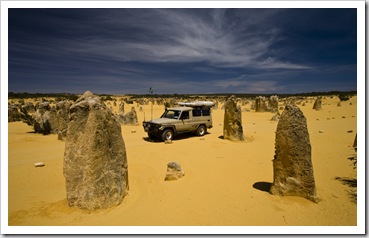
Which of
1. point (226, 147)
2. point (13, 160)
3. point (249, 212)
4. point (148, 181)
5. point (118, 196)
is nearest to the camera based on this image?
point (249, 212)

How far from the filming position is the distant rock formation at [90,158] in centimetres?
461

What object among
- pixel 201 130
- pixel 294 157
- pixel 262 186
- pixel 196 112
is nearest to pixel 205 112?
pixel 196 112

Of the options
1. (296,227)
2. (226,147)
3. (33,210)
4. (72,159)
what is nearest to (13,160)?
(33,210)

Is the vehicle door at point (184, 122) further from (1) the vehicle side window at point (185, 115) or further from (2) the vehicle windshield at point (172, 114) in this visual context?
(2) the vehicle windshield at point (172, 114)

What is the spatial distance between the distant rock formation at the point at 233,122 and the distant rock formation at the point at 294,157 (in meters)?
6.98

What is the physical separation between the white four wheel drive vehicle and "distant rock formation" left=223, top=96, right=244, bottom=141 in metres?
2.03

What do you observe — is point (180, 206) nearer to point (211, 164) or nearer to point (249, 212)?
point (249, 212)

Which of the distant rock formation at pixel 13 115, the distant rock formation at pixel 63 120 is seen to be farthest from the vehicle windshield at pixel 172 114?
the distant rock formation at pixel 13 115

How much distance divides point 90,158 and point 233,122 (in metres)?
9.00

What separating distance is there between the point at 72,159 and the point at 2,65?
249cm

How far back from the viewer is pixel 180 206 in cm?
486

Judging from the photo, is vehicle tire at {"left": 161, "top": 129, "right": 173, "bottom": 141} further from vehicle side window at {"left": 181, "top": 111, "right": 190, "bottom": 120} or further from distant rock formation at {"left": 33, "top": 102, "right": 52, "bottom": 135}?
distant rock formation at {"left": 33, "top": 102, "right": 52, "bottom": 135}

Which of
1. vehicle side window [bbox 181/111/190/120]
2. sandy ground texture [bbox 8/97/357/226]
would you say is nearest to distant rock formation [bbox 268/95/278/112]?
vehicle side window [bbox 181/111/190/120]

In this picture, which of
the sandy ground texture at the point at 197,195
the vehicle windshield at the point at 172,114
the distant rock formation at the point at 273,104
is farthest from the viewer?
the distant rock formation at the point at 273,104
